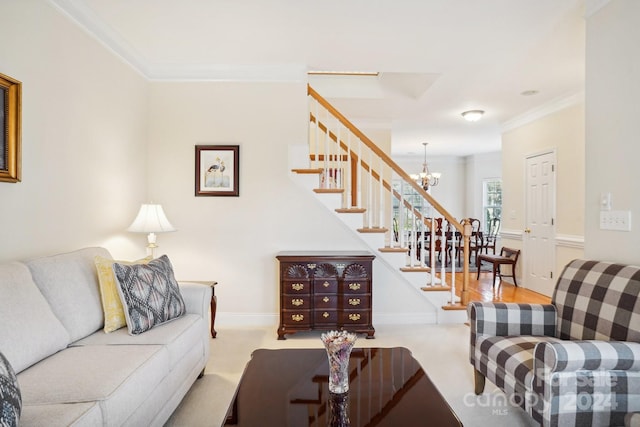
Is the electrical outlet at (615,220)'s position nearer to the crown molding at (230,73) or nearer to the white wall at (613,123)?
the white wall at (613,123)

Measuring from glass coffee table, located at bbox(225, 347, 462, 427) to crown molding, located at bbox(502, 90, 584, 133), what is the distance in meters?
4.37

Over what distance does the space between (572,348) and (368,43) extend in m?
2.82

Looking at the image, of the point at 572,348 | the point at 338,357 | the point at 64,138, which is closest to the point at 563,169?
the point at 572,348

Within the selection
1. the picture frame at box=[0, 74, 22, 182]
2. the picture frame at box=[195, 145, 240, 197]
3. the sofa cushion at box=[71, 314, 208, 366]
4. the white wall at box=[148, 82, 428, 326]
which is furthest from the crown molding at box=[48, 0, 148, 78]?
the sofa cushion at box=[71, 314, 208, 366]

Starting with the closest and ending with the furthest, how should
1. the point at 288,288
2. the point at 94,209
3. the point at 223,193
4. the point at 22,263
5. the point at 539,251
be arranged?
the point at 22,263 → the point at 94,209 → the point at 288,288 → the point at 223,193 → the point at 539,251

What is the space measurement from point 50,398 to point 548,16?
153 inches

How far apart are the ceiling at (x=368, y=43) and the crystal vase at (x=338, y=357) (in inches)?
92.8

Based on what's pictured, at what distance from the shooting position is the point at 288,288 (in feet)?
11.6

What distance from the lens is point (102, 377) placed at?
158cm

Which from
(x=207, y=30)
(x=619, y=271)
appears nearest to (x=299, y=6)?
(x=207, y=30)

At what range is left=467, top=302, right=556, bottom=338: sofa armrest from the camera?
2.29 meters

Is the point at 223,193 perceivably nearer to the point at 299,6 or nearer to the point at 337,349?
the point at 299,6

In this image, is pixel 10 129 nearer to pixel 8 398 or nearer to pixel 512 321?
pixel 8 398

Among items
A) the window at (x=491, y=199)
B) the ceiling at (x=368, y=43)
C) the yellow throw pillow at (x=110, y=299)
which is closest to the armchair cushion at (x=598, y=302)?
the ceiling at (x=368, y=43)
